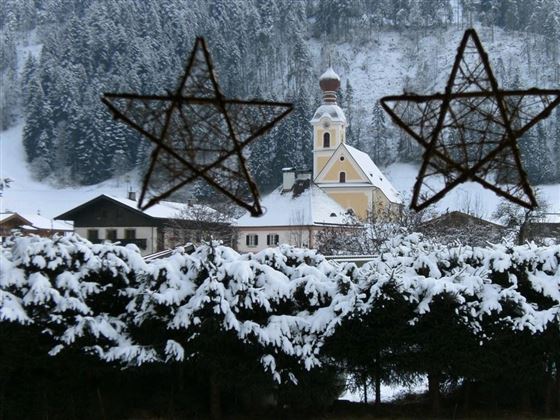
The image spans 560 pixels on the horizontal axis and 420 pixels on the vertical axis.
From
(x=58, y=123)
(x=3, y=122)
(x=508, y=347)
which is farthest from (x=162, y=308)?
(x=3, y=122)

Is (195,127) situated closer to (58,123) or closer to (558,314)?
(558,314)

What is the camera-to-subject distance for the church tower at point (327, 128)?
67.0 metres

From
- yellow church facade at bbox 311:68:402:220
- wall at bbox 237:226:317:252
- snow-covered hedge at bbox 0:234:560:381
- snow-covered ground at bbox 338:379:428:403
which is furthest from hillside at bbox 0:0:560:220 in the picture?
snow-covered ground at bbox 338:379:428:403

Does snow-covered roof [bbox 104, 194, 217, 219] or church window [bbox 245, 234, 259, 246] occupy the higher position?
snow-covered roof [bbox 104, 194, 217, 219]

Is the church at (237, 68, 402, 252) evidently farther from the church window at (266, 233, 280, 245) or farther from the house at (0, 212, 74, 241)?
the house at (0, 212, 74, 241)

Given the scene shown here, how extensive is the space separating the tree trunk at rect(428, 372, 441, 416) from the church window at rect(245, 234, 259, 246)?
3734 centimetres

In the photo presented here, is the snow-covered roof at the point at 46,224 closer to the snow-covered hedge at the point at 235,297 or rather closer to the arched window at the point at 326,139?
the arched window at the point at 326,139

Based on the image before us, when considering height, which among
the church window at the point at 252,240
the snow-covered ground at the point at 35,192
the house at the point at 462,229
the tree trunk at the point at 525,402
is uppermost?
the snow-covered ground at the point at 35,192

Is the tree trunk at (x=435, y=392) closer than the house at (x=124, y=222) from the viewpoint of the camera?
Yes

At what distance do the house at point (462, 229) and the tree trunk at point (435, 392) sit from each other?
14612 mm

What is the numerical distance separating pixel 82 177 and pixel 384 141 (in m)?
40.7

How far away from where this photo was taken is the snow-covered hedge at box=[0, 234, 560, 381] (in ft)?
42.8

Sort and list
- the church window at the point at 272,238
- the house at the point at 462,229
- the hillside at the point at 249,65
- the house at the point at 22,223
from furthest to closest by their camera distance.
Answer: the house at the point at 22,223 < the church window at the point at 272,238 < the hillside at the point at 249,65 < the house at the point at 462,229

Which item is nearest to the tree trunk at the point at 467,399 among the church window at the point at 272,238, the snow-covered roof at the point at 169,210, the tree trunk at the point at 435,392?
the tree trunk at the point at 435,392
